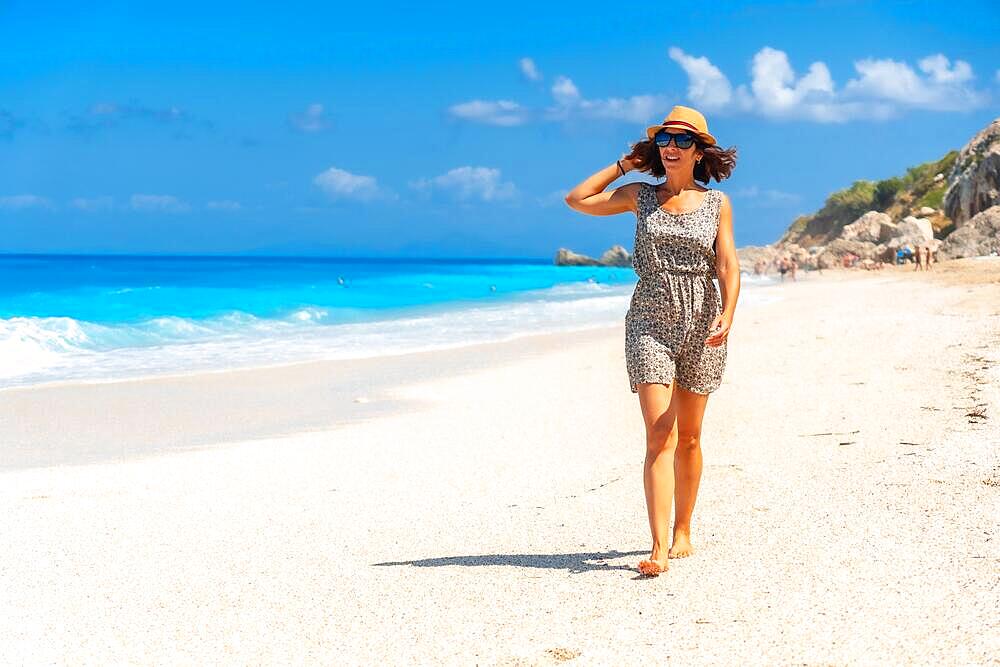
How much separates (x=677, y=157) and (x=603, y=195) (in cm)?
36

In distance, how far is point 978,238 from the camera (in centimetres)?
3862

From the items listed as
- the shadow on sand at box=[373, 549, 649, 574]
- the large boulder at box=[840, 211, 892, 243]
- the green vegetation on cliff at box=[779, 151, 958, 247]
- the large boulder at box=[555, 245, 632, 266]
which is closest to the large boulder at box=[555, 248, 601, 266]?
the large boulder at box=[555, 245, 632, 266]

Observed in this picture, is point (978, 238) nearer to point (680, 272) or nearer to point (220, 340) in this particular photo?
point (220, 340)

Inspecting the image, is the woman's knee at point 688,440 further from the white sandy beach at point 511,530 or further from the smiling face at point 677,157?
the smiling face at point 677,157

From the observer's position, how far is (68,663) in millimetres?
3570

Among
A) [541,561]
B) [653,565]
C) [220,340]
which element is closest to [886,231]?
[220,340]

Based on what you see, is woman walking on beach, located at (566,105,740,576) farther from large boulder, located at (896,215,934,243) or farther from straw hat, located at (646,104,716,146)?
large boulder, located at (896,215,934,243)

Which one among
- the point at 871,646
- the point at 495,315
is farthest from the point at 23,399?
the point at 495,315

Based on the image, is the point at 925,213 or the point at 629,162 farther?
the point at 925,213

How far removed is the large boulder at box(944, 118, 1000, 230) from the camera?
4391cm

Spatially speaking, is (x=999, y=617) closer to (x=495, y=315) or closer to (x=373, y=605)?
(x=373, y=605)

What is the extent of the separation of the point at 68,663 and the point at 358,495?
8.73 feet

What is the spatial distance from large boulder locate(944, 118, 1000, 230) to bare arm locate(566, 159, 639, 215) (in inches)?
1736

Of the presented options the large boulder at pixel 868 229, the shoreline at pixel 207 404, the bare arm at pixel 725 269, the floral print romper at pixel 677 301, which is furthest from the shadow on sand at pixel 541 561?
the large boulder at pixel 868 229
